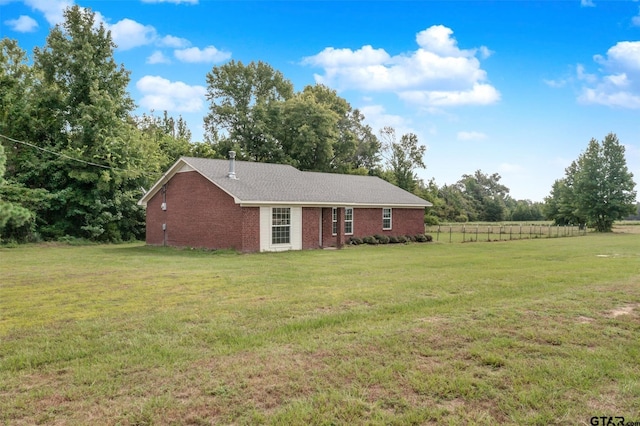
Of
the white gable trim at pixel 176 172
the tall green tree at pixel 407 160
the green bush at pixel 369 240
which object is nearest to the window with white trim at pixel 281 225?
the white gable trim at pixel 176 172

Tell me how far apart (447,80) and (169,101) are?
101 ft

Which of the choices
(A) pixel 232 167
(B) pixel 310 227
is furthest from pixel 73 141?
(B) pixel 310 227

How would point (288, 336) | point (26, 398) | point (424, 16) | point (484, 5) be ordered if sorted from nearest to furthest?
point (26, 398) < point (288, 336) < point (484, 5) < point (424, 16)

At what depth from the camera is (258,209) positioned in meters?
19.2

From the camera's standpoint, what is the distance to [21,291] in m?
9.28

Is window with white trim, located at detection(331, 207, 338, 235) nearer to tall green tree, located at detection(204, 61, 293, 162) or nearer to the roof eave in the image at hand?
the roof eave

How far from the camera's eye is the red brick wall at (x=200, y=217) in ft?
62.3

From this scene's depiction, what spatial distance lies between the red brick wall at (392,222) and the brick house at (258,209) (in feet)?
0.18

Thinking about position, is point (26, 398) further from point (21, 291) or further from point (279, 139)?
point (279, 139)

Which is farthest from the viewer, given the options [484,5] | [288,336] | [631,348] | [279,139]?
[279,139]

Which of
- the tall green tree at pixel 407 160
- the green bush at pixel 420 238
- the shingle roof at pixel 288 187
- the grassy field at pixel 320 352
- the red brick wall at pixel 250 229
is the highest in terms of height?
the tall green tree at pixel 407 160

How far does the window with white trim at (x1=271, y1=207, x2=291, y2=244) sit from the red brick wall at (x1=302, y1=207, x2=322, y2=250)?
878mm

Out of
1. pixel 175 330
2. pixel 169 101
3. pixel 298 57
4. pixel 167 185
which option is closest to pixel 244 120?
pixel 169 101

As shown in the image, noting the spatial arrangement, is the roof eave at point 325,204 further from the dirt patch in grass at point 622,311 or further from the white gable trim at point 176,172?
the dirt patch in grass at point 622,311
